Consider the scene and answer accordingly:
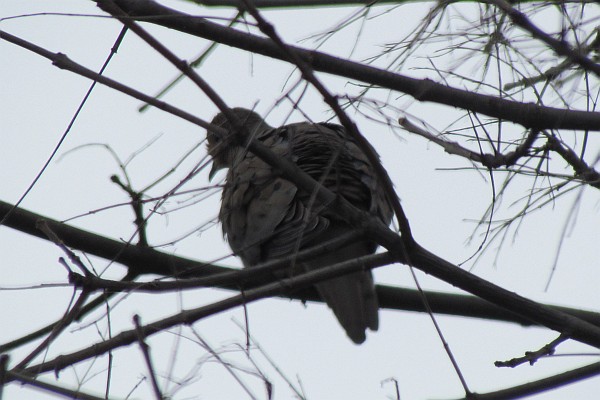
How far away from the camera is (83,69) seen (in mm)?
2199

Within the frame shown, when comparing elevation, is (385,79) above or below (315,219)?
below

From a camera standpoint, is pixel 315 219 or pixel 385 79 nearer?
pixel 385 79

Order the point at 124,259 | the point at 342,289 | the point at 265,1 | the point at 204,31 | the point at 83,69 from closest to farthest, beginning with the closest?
the point at 83,69
the point at 204,31
the point at 265,1
the point at 124,259
the point at 342,289

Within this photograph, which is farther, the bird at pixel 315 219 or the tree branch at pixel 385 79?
the bird at pixel 315 219

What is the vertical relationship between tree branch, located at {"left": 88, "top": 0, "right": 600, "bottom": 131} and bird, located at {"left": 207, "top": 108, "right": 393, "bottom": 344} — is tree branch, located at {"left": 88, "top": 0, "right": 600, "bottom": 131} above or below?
below

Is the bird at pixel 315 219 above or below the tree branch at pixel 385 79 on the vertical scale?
above

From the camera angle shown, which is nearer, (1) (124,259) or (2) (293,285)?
(2) (293,285)

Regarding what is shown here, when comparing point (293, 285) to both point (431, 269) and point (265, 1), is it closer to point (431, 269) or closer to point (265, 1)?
point (431, 269)

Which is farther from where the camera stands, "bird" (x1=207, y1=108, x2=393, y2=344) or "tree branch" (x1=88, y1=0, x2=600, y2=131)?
"bird" (x1=207, y1=108, x2=393, y2=344)

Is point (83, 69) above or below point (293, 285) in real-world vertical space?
above

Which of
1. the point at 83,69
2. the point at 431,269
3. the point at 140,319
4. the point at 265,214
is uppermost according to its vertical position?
the point at 265,214

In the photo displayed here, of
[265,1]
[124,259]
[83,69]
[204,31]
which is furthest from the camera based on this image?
[124,259]

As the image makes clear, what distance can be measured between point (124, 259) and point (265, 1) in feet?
4.27

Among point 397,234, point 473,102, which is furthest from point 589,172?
point 397,234
